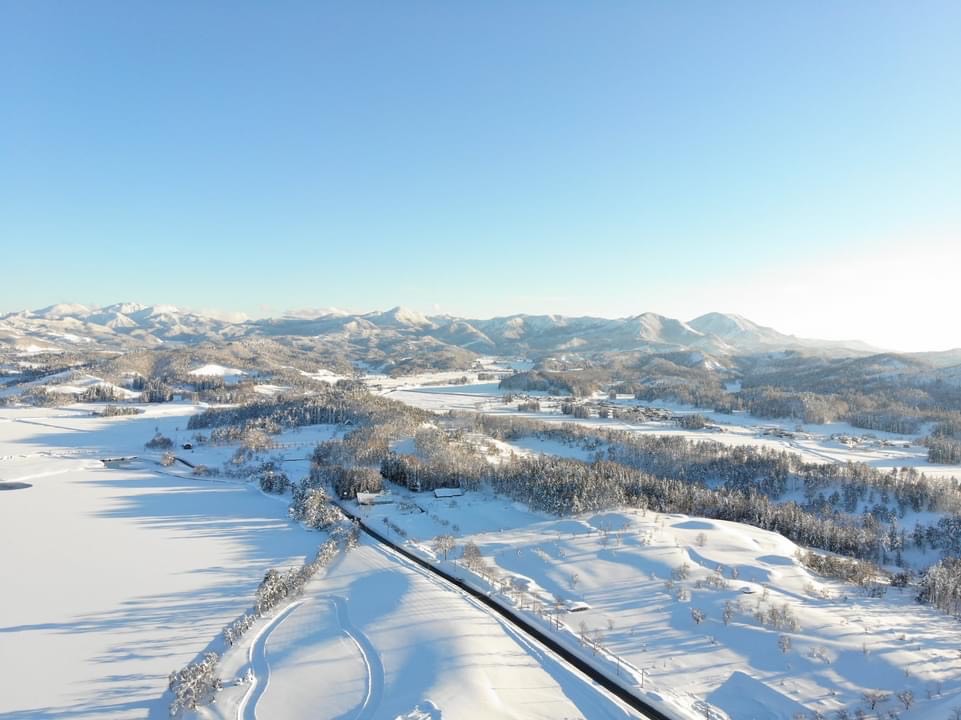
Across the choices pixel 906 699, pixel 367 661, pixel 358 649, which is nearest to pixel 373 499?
pixel 358 649

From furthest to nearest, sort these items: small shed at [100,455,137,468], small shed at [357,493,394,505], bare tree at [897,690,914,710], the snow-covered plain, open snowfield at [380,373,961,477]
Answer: open snowfield at [380,373,961,477] → small shed at [100,455,137,468] → small shed at [357,493,394,505] → the snow-covered plain → bare tree at [897,690,914,710]

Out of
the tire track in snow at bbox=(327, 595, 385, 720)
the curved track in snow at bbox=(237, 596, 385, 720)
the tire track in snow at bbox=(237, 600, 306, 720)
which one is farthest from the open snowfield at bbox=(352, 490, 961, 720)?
the tire track in snow at bbox=(237, 600, 306, 720)

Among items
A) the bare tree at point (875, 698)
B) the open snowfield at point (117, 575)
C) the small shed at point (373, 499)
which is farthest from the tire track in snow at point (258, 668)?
the bare tree at point (875, 698)

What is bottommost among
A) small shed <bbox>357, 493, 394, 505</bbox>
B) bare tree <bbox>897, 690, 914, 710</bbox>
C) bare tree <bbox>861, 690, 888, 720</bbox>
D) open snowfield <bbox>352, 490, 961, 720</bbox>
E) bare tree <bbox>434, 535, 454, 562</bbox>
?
small shed <bbox>357, 493, 394, 505</bbox>

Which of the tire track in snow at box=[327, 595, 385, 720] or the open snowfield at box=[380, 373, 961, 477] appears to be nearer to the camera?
the tire track in snow at box=[327, 595, 385, 720]

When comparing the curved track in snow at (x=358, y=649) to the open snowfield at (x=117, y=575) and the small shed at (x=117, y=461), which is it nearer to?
the open snowfield at (x=117, y=575)

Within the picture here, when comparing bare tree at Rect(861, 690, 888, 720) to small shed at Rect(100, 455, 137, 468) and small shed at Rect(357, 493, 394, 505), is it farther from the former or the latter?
small shed at Rect(100, 455, 137, 468)

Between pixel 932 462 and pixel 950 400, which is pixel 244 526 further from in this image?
pixel 950 400
